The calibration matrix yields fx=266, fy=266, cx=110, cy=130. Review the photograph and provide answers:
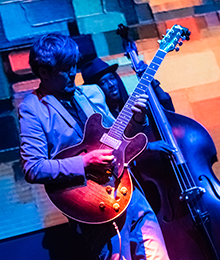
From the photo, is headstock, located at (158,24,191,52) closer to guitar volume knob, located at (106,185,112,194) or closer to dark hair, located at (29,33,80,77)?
dark hair, located at (29,33,80,77)

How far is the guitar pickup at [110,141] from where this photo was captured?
137cm

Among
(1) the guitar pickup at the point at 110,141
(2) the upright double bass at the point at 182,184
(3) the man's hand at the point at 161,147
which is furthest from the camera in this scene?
(3) the man's hand at the point at 161,147

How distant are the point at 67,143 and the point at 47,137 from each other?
11cm

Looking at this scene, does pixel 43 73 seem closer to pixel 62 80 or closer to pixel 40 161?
pixel 62 80

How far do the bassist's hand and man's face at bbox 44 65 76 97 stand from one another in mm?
424

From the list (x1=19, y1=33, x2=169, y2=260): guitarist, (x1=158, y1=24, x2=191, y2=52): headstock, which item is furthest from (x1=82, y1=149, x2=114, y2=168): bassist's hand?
(x1=158, y1=24, x2=191, y2=52): headstock

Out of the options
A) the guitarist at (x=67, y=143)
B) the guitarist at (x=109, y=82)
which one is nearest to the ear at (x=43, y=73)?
the guitarist at (x=67, y=143)

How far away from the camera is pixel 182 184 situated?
1.59 meters

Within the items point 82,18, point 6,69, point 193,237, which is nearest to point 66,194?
point 193,237

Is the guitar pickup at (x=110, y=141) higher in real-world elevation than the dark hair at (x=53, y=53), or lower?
lower

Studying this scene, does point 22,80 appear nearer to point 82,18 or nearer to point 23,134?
point 82,18

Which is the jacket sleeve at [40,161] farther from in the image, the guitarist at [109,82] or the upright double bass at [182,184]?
the guitarist at [109,82]

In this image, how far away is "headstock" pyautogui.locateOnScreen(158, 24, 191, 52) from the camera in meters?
1.67

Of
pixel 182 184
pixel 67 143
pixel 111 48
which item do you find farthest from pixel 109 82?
pixel 182 184
